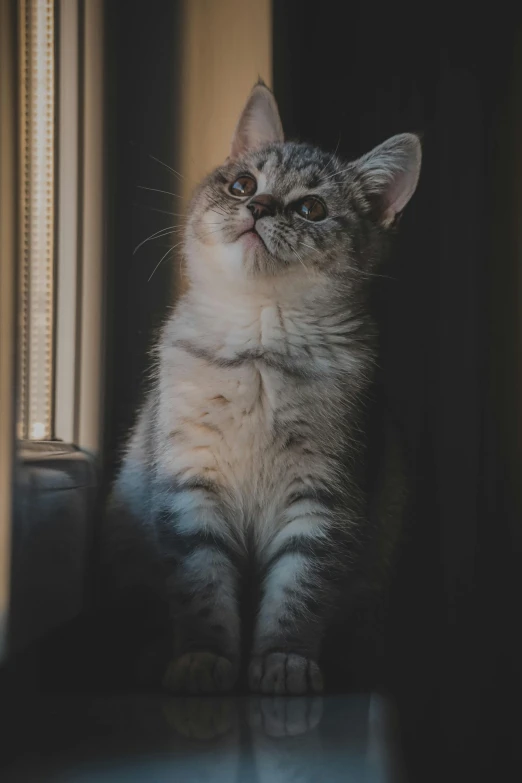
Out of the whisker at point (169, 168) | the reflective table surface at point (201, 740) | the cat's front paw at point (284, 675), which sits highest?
the whisker at point (169, 168)

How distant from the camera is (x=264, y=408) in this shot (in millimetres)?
1204

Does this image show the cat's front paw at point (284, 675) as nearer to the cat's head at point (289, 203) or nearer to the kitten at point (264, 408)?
the kitten at point (264, 408)

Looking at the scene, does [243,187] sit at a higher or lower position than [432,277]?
higher

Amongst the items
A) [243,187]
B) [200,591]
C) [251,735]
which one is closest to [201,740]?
[251,735]

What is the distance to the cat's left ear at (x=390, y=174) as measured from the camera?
4.15 feet

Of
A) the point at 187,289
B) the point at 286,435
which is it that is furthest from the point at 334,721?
the point at 187,289

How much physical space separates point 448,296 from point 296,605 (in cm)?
54

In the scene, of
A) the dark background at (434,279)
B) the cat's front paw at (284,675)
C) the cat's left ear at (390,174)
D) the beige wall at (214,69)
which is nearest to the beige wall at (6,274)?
the dark background at (434,279)

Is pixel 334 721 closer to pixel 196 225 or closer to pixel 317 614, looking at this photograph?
pixel 317 614

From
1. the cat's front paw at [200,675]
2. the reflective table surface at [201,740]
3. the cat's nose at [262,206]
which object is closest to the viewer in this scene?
the reflective table surface at [201,740]

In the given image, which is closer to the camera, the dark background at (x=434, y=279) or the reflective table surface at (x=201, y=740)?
the reflective table surface at (x=201, y=740)

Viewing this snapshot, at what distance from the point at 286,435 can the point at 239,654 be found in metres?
0.32

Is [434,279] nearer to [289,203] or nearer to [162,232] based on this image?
[289,203]

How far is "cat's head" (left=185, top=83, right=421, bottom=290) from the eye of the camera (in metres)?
1.20
